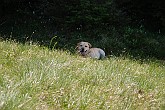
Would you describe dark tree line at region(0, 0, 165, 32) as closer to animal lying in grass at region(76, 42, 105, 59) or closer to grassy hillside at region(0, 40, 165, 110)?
animal lying in grass at region(76, 42, 105, 59)

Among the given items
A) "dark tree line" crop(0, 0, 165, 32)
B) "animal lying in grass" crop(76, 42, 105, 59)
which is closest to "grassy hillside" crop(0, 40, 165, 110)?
"animal lying in grass" crop(76, 42, 105, 59)

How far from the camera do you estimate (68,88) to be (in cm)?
529

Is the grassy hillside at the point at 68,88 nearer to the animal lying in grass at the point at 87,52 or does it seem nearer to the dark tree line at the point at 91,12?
the animal lying in grass at the point at 87,52

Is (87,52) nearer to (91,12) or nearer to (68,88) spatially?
(91,12)

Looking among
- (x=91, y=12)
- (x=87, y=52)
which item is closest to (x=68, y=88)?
(x=87, y=52)

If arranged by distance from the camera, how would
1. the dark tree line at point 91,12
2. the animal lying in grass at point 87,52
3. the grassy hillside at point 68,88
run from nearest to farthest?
the grassy hillside at point 68,88
the animal lying in grass at point 87,52
the dark tree line at point 91,12

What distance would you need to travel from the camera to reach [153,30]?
630 inches

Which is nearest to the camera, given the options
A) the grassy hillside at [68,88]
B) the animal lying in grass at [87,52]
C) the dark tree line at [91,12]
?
the grassy hillside at [68,88]

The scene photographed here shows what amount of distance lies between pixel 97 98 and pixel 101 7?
10.1 meters

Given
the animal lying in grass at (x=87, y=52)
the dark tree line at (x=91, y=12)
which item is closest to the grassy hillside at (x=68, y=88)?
the animal lying in grass at (x=87, y=52)

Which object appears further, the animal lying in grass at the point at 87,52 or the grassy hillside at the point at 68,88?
the animal lying in grass at the point at 87,52

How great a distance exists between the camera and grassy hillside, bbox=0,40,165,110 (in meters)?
4.51

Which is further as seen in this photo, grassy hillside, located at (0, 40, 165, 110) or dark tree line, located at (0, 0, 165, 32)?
dark tree line, located at (0, 0, 165, 32)

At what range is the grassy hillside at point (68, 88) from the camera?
4.51 meters
